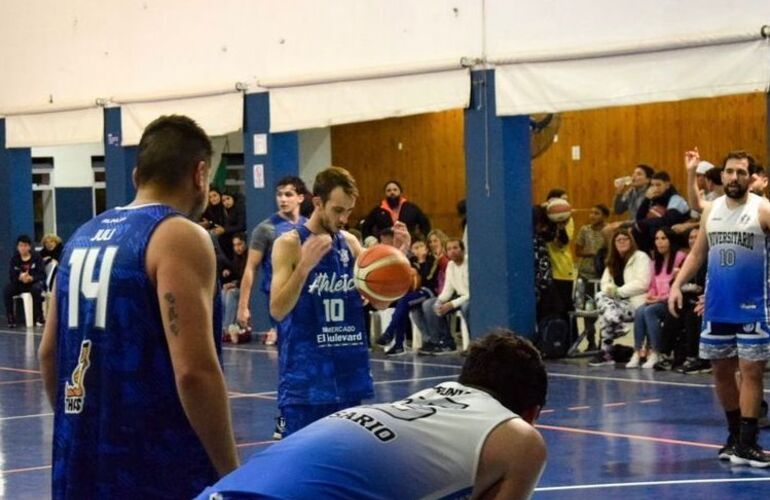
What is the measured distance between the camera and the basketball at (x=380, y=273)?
8.35 m

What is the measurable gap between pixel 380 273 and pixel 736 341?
2.46m

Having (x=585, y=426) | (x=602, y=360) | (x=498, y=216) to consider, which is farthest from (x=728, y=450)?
(x=498, y=216)

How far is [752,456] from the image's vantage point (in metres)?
9.07

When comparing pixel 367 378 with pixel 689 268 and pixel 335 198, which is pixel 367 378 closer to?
pixel 335 198

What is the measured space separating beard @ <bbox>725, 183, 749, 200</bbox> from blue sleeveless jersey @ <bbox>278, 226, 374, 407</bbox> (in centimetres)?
294

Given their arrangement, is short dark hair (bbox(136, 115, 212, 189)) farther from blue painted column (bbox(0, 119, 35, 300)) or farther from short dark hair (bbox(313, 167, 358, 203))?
blue painted column (bbox(0, 119, 35, 300))

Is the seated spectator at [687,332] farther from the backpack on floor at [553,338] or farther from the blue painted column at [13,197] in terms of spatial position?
the blue painted column at [13,197]

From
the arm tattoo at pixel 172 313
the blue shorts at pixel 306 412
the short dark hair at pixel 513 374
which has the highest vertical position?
the arm tattoo at pixel 172 313

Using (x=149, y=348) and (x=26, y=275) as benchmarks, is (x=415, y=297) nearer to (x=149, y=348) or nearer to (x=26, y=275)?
(x=26, y=275)

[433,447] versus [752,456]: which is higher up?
[433,447]

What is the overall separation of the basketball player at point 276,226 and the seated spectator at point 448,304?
5669 mm

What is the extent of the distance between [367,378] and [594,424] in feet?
13.1

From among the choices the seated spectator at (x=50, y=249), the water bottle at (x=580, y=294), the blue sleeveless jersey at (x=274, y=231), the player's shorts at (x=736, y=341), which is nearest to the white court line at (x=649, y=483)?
the player's shorts at (x=736, y=341)

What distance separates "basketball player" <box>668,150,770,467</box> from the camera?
9109 millimetres
